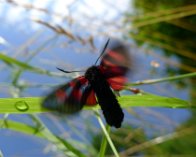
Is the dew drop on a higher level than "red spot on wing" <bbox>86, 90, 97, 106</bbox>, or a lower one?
lower

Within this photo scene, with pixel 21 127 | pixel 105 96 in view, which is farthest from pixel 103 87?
pixel 21 127

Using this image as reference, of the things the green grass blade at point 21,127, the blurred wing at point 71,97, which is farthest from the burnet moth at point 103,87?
the green grass blade at point 21,127

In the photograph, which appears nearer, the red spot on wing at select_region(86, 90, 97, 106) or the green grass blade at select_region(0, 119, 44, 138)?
the red spot on wing at select_region(86, 90, 97, 106)

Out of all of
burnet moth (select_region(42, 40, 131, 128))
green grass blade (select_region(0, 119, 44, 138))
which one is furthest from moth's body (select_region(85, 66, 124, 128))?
green grass blade (select_region(0, 119, 44, 138))

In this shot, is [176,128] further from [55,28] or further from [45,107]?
[45,107]

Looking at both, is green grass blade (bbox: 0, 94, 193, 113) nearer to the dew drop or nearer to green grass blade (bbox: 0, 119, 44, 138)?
the dew drop

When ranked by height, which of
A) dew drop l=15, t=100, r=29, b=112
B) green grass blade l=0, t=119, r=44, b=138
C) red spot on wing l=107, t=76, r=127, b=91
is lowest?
dew drop l=15, t=100, r=29, b=112

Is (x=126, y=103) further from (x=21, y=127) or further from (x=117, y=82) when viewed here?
(x=21, y=127)
